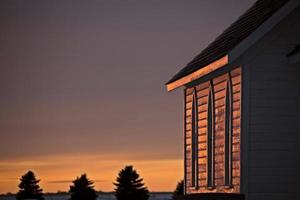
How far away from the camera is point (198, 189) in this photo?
29000mm

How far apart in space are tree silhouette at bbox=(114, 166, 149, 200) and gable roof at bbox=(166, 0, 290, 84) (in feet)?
97.6

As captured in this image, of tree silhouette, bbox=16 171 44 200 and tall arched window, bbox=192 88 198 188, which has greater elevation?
tree silhouette, bbox=16 171 44 200

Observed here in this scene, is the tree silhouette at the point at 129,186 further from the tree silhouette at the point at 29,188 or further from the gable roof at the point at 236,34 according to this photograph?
the gable roof at the point at 236,34

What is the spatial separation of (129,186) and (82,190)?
569 centimetres

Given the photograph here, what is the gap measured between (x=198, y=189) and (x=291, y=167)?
16.1 ft

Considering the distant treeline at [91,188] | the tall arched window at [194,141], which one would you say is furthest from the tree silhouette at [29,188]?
the tall arched window at [194,141]

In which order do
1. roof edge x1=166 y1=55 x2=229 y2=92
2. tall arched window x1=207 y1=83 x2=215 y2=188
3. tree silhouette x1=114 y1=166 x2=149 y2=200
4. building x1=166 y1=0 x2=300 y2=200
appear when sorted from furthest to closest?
1. tree silhouette x1=114 y1=166 x2=149 y2=200
2. tall arched window x1=207 y1=83 x2=215 y2=188
3. roof edge x1=166 y1=55 x2=229 y2=92
4. building x1=166 y1=0 x2=300 y2=200

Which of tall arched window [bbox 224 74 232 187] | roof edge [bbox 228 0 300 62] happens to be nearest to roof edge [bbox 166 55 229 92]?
roof edge [bbox 228 0 300 62]

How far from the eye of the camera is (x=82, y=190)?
64938 millimetres

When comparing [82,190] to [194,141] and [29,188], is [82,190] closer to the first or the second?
[29,188]

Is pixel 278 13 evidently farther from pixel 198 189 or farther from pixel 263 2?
pixel 198 189

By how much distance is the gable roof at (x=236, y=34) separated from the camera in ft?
81.1

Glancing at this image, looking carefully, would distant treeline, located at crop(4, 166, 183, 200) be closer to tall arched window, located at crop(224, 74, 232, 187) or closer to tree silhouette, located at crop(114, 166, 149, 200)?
tree silhouette, located at crop(114, 166, 149, 200)

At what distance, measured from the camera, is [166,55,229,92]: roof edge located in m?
24.6
